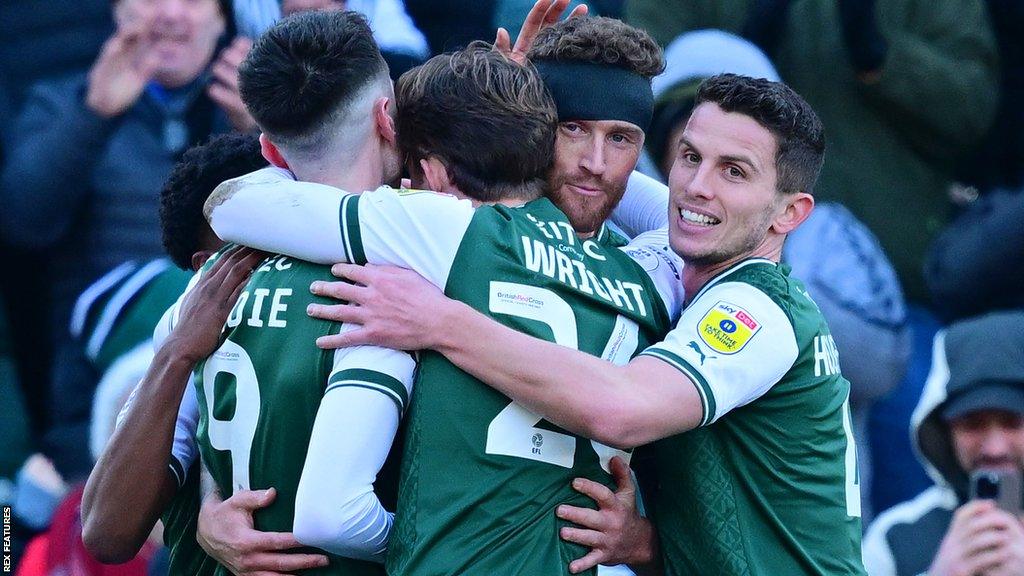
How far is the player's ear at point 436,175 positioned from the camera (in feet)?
10.8

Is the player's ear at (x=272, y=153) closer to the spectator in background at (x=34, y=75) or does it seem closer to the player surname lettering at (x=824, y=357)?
the player surname lettering at (x=824, y=357)

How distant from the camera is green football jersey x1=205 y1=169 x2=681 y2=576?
305 centimetres

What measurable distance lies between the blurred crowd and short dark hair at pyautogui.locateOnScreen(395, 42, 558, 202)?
216 cm

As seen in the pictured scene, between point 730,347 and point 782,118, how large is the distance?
2.10 feet

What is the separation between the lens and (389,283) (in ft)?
10.3

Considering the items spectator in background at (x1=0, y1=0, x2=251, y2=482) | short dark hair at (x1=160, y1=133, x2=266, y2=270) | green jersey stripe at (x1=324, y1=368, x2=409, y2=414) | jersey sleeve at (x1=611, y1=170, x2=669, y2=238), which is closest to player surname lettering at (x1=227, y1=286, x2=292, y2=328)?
green jersey stripe at (x1=324, y1=368, x2=409, y2=414)

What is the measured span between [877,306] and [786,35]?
1.34 m

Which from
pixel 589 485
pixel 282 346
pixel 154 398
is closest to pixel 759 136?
pixel 589 485

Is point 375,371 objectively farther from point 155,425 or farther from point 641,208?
point 641,208

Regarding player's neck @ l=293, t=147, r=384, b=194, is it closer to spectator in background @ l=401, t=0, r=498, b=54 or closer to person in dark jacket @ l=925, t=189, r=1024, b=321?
spectator in background @ l=401, t=0, r=498, b=54

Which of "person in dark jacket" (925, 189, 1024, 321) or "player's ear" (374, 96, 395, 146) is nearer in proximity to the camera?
"player's ear" (374, 96, 395, 146)

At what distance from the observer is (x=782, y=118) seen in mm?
3516

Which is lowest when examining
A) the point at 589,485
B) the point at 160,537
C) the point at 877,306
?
the point at 160,537

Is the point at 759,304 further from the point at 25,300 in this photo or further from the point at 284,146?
the point at 25,300
